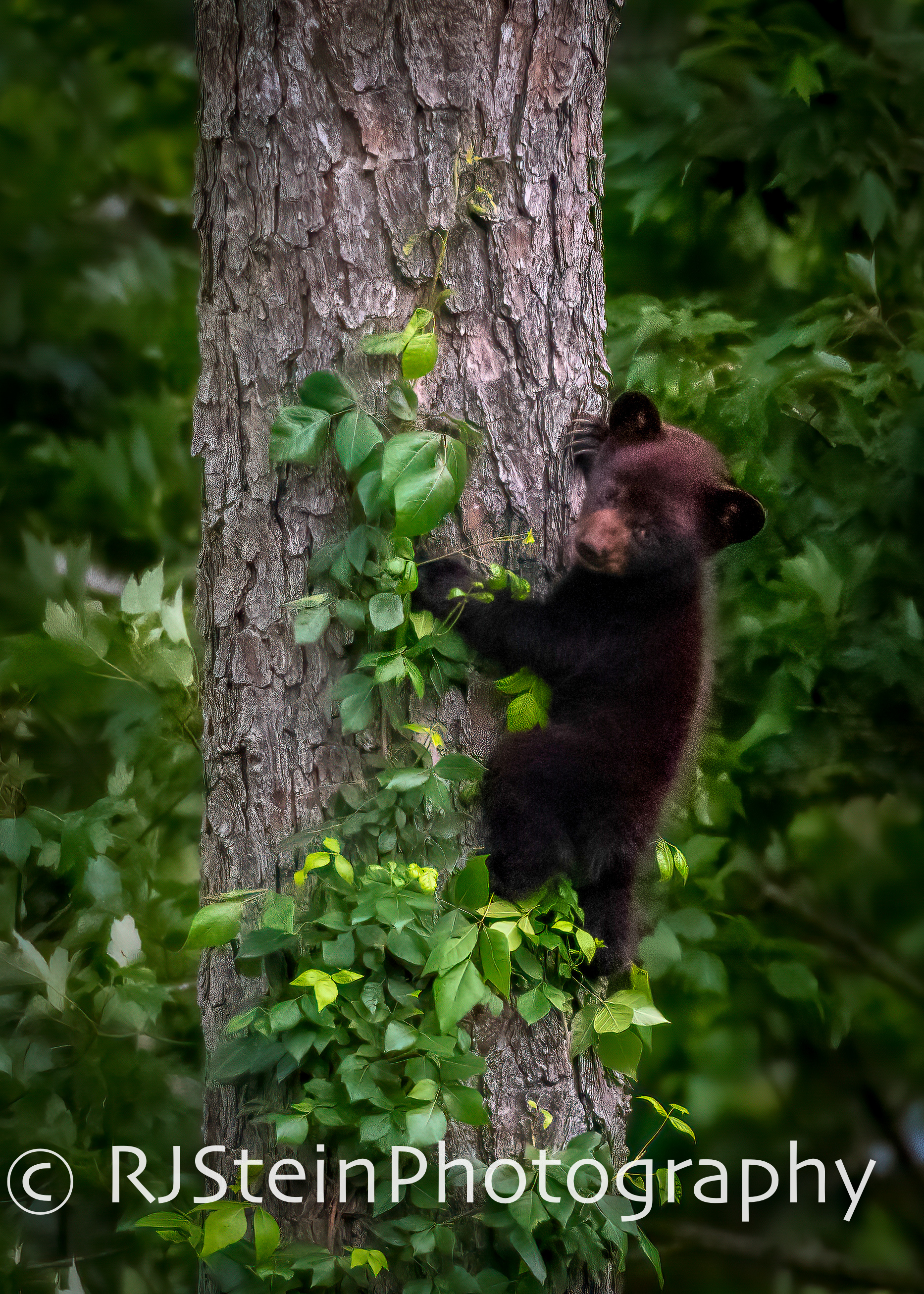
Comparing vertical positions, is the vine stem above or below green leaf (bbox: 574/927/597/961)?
above

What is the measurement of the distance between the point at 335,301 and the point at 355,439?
29cm

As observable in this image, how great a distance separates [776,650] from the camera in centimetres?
246

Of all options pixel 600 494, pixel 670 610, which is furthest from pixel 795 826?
pixel 600 494

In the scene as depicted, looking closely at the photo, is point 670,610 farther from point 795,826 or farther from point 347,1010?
point 795,826

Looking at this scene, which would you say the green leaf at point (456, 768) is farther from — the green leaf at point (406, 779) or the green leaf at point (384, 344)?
the green leaf at point (384, 344)

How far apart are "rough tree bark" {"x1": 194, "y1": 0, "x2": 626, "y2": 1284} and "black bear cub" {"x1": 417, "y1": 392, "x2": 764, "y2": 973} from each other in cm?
14

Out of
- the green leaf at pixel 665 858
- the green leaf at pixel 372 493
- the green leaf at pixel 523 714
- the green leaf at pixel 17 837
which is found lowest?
the green leaf at pixel 17 837

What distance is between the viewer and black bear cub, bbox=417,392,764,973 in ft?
5.72

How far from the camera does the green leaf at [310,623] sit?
5.03ft

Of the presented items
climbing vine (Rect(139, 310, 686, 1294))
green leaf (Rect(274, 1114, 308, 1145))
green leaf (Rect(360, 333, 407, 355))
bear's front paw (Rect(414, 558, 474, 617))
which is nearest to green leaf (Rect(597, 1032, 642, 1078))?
climbing vine (Rect(139, 310, 686, 1294))

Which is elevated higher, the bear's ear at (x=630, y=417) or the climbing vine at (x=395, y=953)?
the bear's ear at (x=630, y=417)

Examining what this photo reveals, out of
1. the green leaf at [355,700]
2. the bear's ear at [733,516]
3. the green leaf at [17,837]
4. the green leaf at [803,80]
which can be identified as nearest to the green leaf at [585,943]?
the green leaf at [355,700]

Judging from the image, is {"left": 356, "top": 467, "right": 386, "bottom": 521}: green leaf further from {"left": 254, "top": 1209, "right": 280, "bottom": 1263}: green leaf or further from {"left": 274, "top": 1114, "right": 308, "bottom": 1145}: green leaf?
{"left": 254, "top": 1209, "right": 280, "bottom": 1263}: green leaf

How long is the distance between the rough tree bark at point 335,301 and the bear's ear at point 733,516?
394 millimetres
